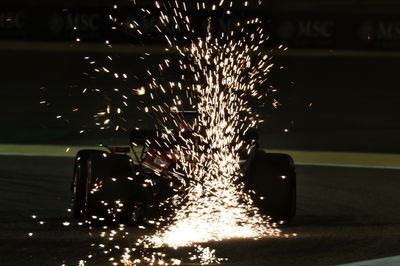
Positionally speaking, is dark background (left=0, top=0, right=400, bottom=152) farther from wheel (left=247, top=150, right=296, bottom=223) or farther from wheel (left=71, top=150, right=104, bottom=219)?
wheel (left=247, top=150, right=296, bottom=223)

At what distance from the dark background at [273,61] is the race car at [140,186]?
12.1m

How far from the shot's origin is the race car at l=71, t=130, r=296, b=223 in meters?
8.35

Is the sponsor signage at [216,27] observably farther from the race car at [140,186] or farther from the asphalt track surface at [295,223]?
the race car at [140,186]

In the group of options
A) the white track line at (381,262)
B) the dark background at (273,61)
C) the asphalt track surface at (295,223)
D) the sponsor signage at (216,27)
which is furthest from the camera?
the sponsor signage at (216,27)

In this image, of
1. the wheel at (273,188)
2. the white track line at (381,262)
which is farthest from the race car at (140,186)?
the white track line at (381,262)

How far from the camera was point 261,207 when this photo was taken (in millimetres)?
8547

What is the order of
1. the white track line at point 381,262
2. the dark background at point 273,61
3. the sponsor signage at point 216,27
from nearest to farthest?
the white track line at point 381,262, the dark background at point 273,61, the sponsor signage at point 216,27

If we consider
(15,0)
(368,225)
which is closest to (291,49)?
(15,0)

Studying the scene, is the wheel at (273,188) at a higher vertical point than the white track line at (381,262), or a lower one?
higher

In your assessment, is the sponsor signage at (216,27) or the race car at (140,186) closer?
the race car at (140,186)

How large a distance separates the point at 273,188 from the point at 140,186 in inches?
45.7

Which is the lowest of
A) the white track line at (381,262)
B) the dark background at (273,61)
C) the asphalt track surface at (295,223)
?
the white track line at (381,262)

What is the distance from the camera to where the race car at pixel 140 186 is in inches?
329

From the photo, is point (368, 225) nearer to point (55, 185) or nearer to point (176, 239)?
point (176, 239)
